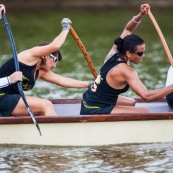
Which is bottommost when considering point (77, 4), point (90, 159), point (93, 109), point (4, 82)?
point (90, 159)

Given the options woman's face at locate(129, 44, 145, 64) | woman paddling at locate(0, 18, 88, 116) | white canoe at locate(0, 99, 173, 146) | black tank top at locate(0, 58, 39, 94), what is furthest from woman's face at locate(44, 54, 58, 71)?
woman's face at locate(129, 44, 145, 64)

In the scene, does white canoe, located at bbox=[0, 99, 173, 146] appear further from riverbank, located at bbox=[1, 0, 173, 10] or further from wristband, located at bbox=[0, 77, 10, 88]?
riverbank, located at bbox=[1, 0, 173, 10]

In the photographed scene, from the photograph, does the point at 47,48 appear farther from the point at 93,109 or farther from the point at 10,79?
the point at 93,109

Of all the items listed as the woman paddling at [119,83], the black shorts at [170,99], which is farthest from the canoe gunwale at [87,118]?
the black shorts at [170,99]

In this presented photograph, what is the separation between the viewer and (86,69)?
22.0 meters

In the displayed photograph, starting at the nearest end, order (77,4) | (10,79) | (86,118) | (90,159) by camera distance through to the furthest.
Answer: (90,159) → (86,118) → (10,79) → (77,4)

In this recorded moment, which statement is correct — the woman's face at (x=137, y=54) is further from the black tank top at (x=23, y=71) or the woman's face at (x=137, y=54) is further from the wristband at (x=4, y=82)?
the wristband at (x=4, y=82)

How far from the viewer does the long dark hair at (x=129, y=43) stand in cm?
1236

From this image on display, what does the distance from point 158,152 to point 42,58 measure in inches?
81.0

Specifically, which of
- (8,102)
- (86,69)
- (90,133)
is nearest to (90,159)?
(90,133)

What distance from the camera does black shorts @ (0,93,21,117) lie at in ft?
41.6

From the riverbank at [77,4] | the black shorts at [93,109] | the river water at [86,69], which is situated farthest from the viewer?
the riverbank at [77,4]

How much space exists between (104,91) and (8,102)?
51.9 inches

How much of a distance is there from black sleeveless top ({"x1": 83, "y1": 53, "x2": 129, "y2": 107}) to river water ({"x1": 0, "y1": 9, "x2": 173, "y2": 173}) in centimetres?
63
